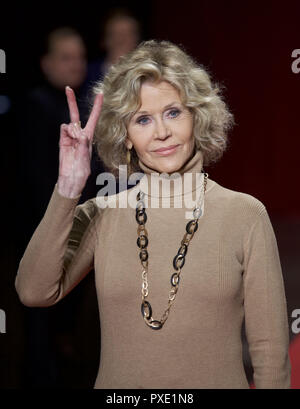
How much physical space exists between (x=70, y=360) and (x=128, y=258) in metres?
1.38

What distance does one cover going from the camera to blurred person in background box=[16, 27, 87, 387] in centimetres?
271

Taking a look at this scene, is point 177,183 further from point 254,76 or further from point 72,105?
point 254,76

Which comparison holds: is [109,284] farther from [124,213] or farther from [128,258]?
[124,213]

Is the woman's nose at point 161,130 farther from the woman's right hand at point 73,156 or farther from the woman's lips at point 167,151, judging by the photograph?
the woman's right hand at point 73,156

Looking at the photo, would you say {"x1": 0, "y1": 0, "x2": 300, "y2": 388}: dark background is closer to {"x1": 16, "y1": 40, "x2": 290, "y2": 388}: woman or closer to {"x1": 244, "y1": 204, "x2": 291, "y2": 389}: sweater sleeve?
{"x1": 16, "y1": 40, "x2": 290, "y2": 388}: woman

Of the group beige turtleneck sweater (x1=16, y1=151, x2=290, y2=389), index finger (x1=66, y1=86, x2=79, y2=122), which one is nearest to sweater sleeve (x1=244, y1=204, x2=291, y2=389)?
beige turtleneck sweater (x1=16, y1=151, x2=290, y2=389)

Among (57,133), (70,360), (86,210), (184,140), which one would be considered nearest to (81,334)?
(70,360)

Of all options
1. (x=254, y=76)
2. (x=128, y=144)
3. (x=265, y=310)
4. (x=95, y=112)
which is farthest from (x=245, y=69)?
(x=265, y=310)

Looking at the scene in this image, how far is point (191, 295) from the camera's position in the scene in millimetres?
1495

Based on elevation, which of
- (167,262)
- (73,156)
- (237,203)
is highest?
(73,156)

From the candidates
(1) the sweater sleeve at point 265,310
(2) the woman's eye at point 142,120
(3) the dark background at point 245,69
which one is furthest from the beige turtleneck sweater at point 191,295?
(3) the dark background at point 245,69

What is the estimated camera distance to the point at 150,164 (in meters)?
1.60

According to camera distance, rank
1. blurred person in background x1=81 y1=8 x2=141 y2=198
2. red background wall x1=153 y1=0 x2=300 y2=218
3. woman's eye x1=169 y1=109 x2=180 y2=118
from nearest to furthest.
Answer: woman's eye x1=169 y1=109 x2=180 y2=118 < blurred person in background x1=81 y1=8 x2=141 y2=198 < red background wall x1=153 y1=0 x2=300 y2=218

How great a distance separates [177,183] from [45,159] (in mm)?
1237
